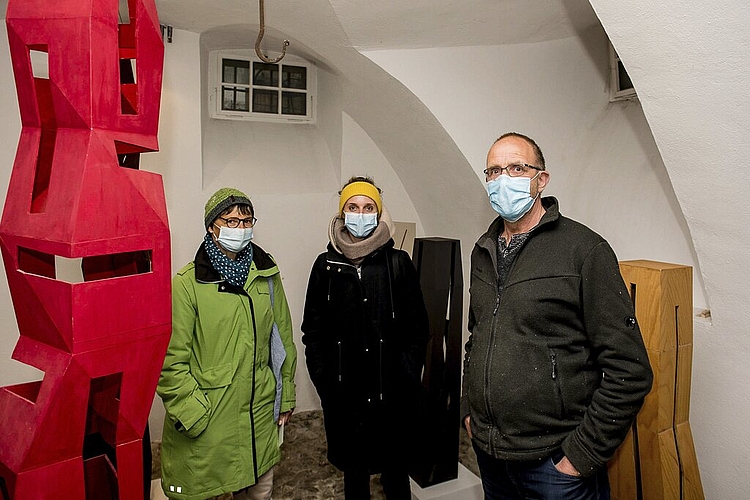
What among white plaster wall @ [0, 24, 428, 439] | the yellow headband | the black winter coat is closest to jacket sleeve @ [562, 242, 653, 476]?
the black winter coat

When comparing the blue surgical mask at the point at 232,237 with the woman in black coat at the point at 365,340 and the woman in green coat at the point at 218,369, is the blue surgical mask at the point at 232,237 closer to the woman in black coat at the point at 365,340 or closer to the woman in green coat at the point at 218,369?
the woman in green coat at the point at 218,369

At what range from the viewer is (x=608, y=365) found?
1.32 m

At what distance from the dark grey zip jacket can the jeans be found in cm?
5

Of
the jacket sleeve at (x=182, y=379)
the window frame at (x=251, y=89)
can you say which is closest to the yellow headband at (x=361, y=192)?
the jacket sleeve at (x=182, y=379)

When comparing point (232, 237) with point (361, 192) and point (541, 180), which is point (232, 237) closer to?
point (361, 192)

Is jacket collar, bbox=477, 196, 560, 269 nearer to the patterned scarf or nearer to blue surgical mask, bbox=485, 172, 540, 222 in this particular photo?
blue surgical mask, bbox=485, 172, 540, 222

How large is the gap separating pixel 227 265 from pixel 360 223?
50 centimetres

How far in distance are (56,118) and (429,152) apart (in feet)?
6.55

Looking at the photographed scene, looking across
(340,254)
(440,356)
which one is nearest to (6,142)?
(340,254)

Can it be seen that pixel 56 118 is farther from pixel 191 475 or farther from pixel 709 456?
pixel 709 456

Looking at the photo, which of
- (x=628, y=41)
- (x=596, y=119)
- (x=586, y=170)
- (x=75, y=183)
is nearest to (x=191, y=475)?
(x=75, y=183)

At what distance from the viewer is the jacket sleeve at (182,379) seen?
1.74 metres

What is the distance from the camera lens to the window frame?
3.19 m

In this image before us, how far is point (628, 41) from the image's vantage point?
1.59 meters
